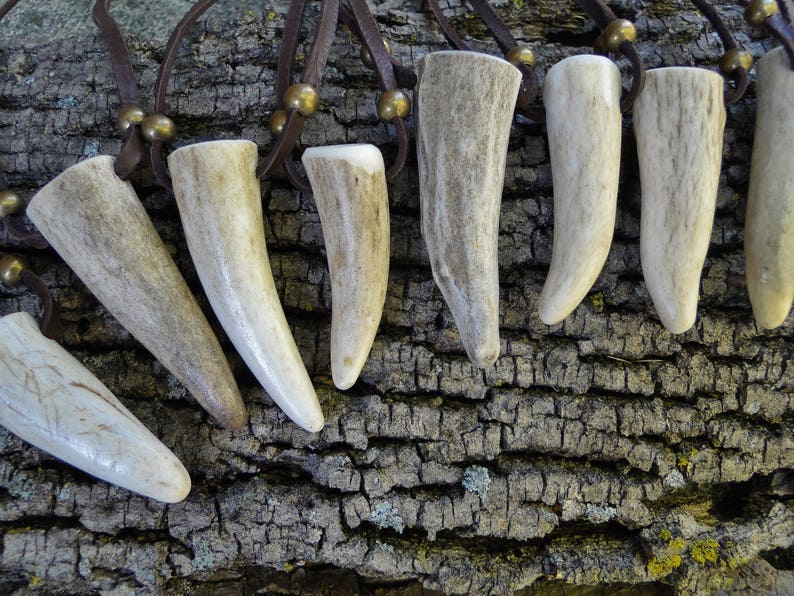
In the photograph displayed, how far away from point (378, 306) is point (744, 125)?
0.67 meters

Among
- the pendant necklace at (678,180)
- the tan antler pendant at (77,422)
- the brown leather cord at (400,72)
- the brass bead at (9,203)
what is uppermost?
the brown leather cord at (400,72)

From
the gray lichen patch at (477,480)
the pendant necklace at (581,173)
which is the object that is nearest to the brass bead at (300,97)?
the pendant necklace at (581,173)

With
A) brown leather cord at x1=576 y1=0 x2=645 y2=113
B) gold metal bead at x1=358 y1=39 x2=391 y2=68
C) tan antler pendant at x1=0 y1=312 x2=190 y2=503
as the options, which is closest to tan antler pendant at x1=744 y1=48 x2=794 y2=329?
brown leather cord at x1=576 y1=0 x2=645 y2=113

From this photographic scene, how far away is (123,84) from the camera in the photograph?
3.14 ft

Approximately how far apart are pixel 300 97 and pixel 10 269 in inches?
19.6

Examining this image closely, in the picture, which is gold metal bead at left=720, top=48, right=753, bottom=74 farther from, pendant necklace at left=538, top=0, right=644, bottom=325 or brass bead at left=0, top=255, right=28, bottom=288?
brass bead at left=0, top=255, right=28, bottom=288

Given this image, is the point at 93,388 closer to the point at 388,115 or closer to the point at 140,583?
the point at 140,583

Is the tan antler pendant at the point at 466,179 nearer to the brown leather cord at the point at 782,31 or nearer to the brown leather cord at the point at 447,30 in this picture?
the brown leather cord at the point at 447,30

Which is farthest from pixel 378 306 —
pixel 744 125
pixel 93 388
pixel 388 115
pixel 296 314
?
pixel 744 125

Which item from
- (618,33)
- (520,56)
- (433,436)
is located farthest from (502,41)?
(433,436)

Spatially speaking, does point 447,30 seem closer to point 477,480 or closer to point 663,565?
point 477,480

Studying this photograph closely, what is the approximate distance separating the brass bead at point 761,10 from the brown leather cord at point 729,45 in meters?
0.04

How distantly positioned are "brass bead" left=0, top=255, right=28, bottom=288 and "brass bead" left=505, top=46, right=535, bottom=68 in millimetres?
796

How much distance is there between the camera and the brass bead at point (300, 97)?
0.88 metres
